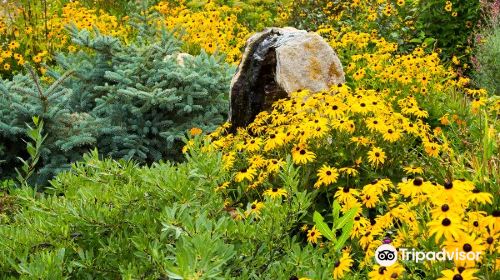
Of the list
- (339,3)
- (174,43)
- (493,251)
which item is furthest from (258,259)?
(339,3)

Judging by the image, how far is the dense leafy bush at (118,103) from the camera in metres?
4.81

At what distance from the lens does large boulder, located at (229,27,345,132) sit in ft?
16.8

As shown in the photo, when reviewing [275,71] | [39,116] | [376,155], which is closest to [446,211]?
[376,155]

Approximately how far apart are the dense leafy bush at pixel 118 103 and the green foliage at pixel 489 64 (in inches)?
114

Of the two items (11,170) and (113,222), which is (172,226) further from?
(11,170)

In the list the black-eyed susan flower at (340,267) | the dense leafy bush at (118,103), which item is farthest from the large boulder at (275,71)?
the black-eyed susan flower at (340,267)

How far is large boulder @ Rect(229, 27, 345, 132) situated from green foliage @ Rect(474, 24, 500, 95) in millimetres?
2321

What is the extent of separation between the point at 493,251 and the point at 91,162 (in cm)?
186

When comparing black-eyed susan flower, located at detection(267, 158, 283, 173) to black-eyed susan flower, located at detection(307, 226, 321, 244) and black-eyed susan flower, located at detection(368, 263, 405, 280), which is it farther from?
black-eyed susan flower, located at detection(368, 263, 405, 280)

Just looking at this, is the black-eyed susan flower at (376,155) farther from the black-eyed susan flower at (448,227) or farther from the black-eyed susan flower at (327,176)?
the black-eyed susan flower at (448,227)

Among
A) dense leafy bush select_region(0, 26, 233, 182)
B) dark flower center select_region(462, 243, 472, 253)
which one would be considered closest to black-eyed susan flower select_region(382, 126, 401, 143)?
dark flower center select_region(462, 243, 472, 253)

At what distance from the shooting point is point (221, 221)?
80.7 inches

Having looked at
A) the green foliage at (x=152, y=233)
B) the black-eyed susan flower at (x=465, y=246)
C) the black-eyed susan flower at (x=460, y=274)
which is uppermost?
the black-eyed susan flower at (x=465, y=246)

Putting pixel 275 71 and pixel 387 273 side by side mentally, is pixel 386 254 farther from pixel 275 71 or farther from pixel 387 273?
pixel 275 71
